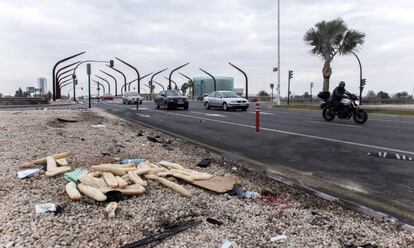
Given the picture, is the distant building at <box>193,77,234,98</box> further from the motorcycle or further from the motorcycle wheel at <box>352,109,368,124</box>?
the motorcycle wheel at <box>352,109,368,124</box>

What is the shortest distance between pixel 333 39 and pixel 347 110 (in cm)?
2000

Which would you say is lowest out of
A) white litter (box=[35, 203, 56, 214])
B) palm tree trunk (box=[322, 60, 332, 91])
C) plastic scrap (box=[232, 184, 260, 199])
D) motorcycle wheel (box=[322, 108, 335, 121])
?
plastic scrap (box=[232, 184, 260, 199])

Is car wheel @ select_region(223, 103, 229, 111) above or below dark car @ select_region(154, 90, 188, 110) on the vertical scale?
below

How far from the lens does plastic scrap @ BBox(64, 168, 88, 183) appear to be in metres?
5.07

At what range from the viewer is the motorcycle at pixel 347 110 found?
53.0 ft

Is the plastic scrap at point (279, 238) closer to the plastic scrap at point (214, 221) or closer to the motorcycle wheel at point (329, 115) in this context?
the plastic scrap at point (214, 221)

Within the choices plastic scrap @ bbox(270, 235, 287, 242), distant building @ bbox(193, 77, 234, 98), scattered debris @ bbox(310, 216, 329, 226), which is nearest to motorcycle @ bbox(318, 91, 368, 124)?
scattered debris @ bbox(310, 216, 329, 226)

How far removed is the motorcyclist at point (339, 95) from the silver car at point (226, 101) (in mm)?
11024

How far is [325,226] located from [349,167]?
3597mm

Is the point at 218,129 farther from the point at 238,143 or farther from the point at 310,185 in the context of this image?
the point at 310,185

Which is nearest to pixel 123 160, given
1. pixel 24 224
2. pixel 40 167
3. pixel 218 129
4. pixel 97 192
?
pixel 40 167

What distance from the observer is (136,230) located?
373cm

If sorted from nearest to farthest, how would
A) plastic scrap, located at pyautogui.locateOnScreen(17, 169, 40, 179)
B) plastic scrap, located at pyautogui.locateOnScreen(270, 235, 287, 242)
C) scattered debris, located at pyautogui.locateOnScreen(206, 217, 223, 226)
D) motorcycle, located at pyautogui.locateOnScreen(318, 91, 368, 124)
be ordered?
plastic scrap, located at pyautogui.locateOnScreen(270, 235, 287, 242) < scattered debris, located at pyautogui.locateOnScreen(206, 217, 223, 226) < plastic scrap, located at pyautogui.locateOnScreen(17, 169, 40, 179) < motorcycle, located at pyautogui.locateOnScreen(318, 91, 368, 124)

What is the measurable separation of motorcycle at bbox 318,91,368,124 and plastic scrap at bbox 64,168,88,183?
13.4 metres
